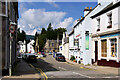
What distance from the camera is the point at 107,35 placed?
68.1 ft

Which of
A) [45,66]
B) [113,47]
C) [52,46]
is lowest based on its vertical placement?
[45,66]

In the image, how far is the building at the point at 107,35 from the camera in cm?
1905

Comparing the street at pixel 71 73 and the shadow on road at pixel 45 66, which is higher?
the street at pixel 71 73

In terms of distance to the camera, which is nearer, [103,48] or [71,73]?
[71,73]

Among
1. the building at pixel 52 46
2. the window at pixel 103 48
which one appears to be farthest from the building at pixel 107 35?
the building at pixel 52 46

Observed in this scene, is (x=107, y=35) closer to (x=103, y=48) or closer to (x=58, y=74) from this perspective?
(x=103, y=48)

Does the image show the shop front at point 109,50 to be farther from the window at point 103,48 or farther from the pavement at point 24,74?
the pavement at point 24,74

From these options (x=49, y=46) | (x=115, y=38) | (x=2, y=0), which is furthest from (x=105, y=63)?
(x=49, y=46)

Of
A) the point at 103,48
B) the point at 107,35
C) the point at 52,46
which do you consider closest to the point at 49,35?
the point at 52,46

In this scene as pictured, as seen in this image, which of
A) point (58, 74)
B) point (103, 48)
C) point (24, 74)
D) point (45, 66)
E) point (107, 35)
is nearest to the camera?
point (24, 74)

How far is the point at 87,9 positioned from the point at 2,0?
2054cm

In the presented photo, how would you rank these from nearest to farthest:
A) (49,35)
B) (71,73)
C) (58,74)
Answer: (58,74)
(71,73)
(49,35)

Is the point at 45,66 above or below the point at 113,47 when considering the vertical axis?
below

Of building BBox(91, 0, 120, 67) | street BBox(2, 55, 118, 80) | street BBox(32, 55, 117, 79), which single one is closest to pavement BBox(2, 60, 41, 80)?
street BBox(2, 55, 118, 80)
